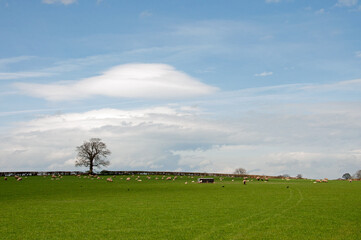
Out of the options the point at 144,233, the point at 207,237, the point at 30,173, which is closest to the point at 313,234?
the point at 207,237

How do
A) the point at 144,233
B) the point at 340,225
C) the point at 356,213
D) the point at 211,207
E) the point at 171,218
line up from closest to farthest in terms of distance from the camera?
the point at 144,233
the point at 340,225
the point at 171,218
the point at 356,213
the point at 211,207

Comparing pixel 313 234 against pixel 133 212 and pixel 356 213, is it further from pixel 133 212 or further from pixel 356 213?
pixel 133 212

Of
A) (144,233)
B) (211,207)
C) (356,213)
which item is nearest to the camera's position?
(144,233)

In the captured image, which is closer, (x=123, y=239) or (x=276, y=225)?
(x=123, y=239)

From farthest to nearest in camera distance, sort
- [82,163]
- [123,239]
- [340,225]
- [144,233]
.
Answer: [82,163] → [340,225] → [144,233] → [123,239]

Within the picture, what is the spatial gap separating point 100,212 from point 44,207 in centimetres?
461

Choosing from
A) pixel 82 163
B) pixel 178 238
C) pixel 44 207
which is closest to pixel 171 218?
pixel 178 238

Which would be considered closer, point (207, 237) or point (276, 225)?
point (207, 237)

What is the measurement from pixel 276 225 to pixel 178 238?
4507 millimetres

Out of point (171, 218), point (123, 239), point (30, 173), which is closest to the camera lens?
point (123, 239)

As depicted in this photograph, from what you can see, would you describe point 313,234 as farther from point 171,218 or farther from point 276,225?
point 171,218

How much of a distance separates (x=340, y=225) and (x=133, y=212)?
31.2ft

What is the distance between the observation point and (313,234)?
43.7 feet

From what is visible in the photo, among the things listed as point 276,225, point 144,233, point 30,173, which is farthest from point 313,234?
point 30,173
